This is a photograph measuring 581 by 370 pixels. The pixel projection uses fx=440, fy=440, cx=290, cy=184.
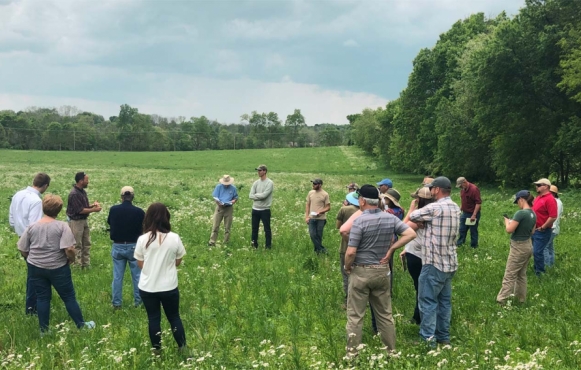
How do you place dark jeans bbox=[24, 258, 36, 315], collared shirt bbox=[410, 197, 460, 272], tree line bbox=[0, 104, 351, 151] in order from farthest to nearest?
tree line bbox=[0, 104, 351, 151] < dark jeans bbox=[24, 258, 36, 315] < collared shirt bbox=[410, 197, 460, 272]

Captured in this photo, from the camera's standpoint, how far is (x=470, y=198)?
1307 cm

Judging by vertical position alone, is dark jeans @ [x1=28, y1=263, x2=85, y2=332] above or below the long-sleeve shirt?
below

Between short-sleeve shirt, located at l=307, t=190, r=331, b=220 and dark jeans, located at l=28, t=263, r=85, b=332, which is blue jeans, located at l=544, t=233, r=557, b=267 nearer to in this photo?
short-sleeve shirt, located at l=307, t=190, r=331, b=220

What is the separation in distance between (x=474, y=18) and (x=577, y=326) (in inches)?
1798

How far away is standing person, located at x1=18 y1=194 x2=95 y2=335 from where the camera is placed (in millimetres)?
6672

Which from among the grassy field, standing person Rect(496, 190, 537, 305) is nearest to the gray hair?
the grassy field

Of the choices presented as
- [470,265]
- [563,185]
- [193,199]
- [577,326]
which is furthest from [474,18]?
[577,326]

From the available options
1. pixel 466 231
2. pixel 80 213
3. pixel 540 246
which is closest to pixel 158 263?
pixel 80 213

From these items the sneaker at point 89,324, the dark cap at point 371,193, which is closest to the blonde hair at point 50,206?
the sneaker at point 89,324

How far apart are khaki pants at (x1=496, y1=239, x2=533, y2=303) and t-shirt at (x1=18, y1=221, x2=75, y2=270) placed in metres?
7.39

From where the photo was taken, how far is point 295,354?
5629 mm

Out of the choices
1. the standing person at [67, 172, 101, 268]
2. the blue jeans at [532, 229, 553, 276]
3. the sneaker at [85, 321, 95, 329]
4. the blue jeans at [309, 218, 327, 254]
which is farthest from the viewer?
the blue jeans at [309, 218, 327, 254]

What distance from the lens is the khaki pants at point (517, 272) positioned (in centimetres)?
784

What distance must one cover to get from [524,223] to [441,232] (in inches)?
102
